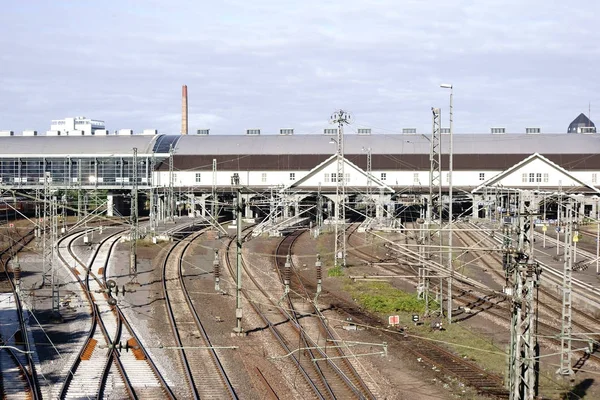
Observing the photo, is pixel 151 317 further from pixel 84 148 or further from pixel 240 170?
pixel 84 148

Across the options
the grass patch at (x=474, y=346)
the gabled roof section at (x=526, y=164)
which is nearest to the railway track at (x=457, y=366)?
the grass patch at (x=474, y=346)

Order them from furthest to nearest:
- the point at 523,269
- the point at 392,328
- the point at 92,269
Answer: the point at 92,269, the point at 392,328, the point at 523,269

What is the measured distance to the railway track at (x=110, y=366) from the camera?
20.1 metres

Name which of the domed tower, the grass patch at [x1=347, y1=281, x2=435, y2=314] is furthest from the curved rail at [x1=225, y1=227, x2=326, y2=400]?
the domed tower

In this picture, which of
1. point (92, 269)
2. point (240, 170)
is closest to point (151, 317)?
point (92, 269)

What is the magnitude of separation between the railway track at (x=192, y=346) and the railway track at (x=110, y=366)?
3.37 ft

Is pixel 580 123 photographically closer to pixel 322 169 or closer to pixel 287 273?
pixel 322 169

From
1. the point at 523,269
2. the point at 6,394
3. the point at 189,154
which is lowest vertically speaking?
the point at 6,394

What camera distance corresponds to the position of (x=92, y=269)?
41.9 m

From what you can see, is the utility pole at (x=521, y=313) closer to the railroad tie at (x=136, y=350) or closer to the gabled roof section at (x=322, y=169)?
the railroad tie at (x=136, y=350)

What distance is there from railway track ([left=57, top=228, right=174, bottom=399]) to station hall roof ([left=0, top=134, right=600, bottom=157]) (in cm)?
5629

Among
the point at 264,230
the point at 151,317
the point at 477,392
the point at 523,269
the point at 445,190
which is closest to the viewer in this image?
the point at 523,269

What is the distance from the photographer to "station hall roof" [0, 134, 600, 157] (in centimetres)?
8525

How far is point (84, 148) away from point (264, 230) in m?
35.4
